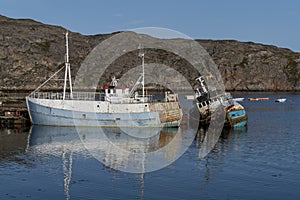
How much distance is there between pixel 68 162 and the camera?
40938 mm

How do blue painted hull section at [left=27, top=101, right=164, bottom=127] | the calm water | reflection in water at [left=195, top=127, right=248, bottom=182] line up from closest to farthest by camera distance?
the calm water, reflection in water at [left=195, top=127, right=248, bottom=182], blue painted hull section at [left=27, top=101, right=164, bottom=127]

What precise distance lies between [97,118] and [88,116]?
1402 mm

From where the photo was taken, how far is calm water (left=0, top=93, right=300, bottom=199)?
3091cm

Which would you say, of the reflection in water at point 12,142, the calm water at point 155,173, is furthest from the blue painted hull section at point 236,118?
the reflection in water at point 12,142

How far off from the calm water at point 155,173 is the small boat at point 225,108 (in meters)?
12.7

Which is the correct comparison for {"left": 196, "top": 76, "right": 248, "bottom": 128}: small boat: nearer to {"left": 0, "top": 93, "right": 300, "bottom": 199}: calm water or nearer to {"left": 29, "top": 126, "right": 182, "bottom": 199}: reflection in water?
{"left": 29, "top": 126, "right": 182, "bottom": 199}: reflection in water

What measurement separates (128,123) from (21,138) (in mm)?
16225

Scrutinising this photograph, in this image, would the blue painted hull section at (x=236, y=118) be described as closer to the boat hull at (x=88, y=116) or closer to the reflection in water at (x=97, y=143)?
the reflection in water at (x=97, y=143)

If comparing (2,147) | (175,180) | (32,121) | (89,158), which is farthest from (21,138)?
(175,180)

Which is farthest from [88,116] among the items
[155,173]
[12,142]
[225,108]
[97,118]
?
[155,173]

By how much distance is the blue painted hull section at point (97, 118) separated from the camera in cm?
6450

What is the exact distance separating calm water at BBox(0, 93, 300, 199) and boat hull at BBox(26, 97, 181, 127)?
8307 millimetres

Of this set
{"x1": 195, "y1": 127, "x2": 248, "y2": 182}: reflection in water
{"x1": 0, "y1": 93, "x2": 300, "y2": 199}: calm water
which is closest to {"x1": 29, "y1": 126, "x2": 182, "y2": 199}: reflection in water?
{"x1": 0, "y1": 93, "x2": 300, "y2": 199}: calm water

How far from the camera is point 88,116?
6456cm
